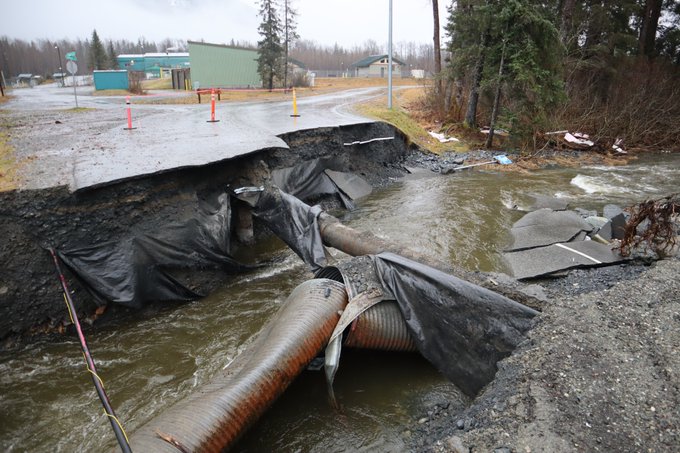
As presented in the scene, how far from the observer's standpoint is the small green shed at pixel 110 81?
108 ft

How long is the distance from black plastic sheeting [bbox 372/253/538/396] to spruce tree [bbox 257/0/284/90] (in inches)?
1244

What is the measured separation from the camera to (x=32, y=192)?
5.65 metres

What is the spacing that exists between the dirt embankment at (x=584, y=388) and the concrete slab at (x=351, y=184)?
A: 24.9 ft

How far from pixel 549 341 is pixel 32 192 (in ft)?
21.5

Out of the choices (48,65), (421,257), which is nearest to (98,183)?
(421,257)

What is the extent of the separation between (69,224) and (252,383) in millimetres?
3862

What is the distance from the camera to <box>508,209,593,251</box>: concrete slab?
7.69m

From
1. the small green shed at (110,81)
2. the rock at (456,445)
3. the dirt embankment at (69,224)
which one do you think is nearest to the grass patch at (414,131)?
the dirt embankment at (69,224)

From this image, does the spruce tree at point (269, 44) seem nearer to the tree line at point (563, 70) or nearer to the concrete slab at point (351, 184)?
the tree line at point (563, 70)

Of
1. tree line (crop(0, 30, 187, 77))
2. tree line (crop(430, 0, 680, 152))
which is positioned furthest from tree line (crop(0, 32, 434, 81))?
tree line (crop(430, 0, 680, 152))

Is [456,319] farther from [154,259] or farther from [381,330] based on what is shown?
[154,259]

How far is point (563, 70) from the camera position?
1797 cm

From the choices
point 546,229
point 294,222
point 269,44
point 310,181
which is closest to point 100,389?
point 294,222

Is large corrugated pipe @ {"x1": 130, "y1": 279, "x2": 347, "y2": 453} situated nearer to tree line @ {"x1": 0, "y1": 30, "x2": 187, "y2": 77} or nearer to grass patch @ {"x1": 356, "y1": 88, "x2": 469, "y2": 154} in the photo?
grass patch @ {"x1": 356, "y1": 88, "x2": 469, "y2": 154}
